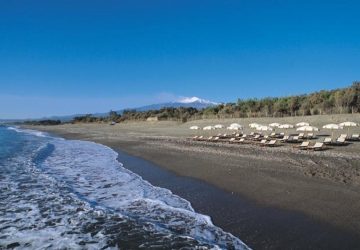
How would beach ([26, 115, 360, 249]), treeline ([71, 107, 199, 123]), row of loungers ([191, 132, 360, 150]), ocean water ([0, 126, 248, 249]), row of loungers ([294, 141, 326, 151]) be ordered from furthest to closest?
treeline ([71, 107, 199, 123])
row of loungers ([191, 132, 360, 150])
row of loungers ([294, 141, 326, 151])
beach ([26, 115, 360, 249])
ocean water ([0, 126, 248, 249])

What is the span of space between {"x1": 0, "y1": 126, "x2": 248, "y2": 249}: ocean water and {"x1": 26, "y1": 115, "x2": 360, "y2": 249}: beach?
2.09ft

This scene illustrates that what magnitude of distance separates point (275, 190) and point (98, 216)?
17.3ft

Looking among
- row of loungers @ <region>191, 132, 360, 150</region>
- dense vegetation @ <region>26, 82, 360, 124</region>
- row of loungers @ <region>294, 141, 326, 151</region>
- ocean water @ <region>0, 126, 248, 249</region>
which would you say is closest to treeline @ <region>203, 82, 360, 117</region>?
dense vegetation @ <region>26, 82, 360, 124</region>

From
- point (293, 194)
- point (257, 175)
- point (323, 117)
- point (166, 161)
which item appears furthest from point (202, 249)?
point (323, 117)

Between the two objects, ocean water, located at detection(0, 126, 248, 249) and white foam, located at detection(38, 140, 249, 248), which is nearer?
ocean water, located at detection(0, 126, 248, 249)

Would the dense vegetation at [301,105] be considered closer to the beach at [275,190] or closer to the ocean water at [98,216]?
the beach at [275,190]

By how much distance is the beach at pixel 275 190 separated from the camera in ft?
23.9

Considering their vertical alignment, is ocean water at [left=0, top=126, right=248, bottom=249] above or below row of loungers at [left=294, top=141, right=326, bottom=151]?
below

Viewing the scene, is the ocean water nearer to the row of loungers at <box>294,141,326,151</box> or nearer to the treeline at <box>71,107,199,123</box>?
the row of loungers at <box>294,141,326,151</box>

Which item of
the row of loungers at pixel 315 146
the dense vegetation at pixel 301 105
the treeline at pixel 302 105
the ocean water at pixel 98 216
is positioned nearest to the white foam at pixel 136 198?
the ocean water at pixel 98 216

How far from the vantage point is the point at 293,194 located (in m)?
10.2

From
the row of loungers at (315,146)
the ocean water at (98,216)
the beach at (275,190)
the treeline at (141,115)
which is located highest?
the treeline at (141,115)

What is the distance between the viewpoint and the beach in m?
7.29

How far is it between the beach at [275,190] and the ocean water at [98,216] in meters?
0.64
